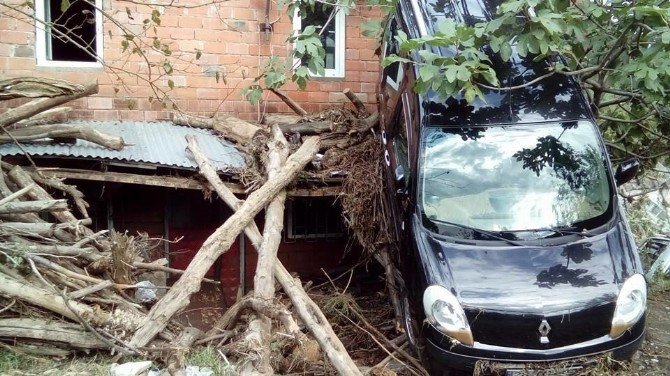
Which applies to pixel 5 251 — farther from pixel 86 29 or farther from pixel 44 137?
pixel 86 29

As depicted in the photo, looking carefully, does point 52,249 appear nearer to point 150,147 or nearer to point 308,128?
point 150,147

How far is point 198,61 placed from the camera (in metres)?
7.46

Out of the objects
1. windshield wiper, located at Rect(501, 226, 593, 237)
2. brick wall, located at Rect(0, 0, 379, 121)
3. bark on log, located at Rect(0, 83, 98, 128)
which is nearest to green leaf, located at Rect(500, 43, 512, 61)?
windshield wiper, located at Rect(501, 226, 593, 237)

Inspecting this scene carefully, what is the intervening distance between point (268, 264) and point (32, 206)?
1912 millimetres

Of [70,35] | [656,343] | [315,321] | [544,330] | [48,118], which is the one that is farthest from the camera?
[70,35]

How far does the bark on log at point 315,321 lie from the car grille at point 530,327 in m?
0.94

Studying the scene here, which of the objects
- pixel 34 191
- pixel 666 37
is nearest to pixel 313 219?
pixel 34 191

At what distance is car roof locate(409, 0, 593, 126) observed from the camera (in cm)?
505

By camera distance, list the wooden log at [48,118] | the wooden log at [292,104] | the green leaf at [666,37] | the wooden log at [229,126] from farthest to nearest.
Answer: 1. the wooden log at [292,104]
2. the wooden log at [229,126]
3. the wooden log at [48,118]
4. the green leaf at [666,37]

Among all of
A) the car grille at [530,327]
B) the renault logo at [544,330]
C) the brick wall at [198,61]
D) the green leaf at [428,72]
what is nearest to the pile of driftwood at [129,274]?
the car grille at [530,327]

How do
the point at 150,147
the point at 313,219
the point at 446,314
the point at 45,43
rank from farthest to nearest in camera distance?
the point at 313,219
the point at 45,43
the point at 150,147
the point at 446,314

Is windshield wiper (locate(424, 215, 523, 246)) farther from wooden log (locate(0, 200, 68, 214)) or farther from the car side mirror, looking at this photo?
wooden log (locate(0, 200, 68, 214))

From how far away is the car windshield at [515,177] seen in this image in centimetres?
468

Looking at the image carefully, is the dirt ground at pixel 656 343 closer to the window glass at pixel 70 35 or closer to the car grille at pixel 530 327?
the car grille at pixel 530 327
